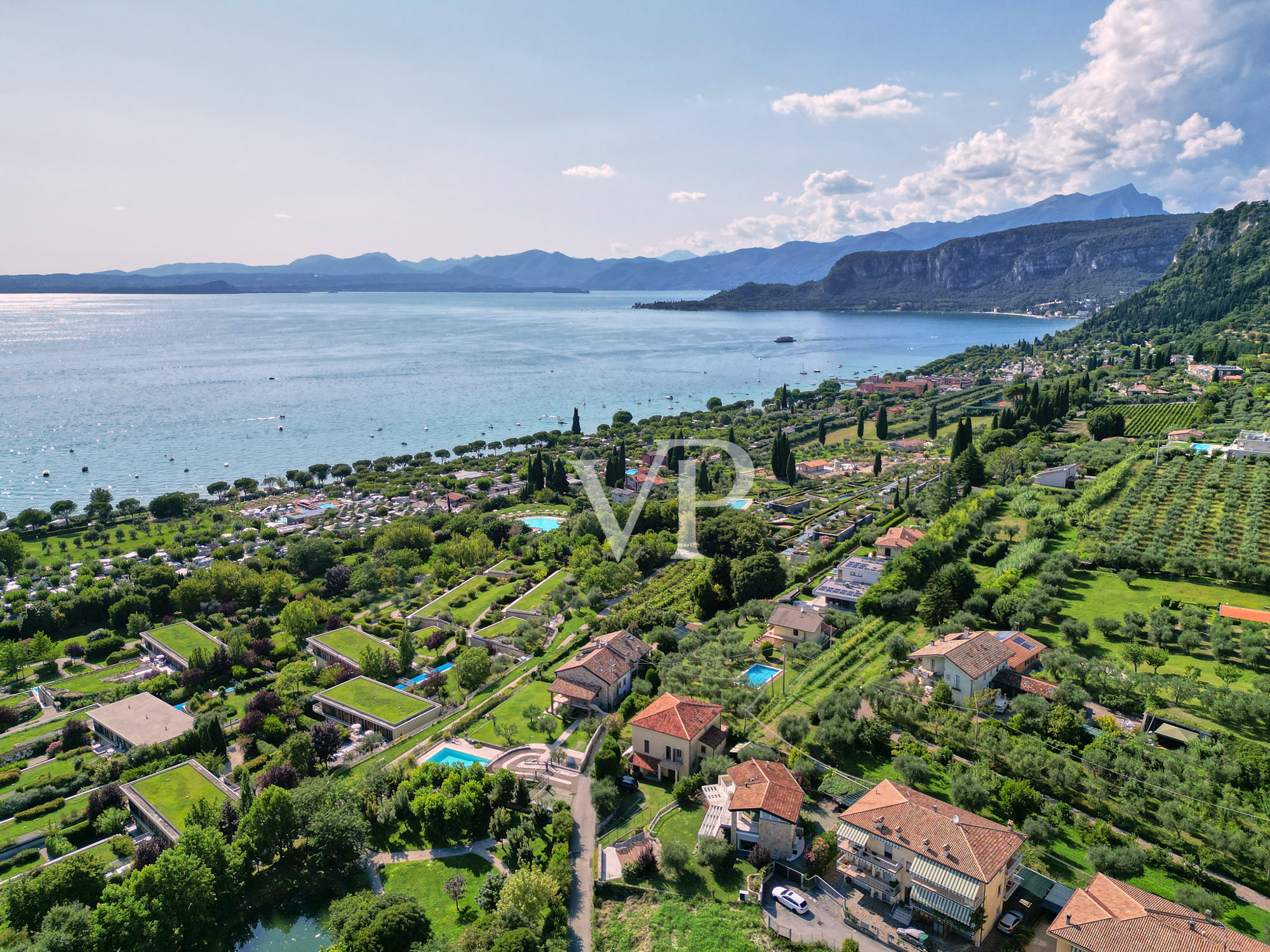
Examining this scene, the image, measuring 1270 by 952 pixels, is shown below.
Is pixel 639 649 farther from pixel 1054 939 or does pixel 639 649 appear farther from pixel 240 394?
pixel 240 394

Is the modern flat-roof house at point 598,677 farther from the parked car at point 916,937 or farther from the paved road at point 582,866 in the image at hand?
the parked car at point 916,937

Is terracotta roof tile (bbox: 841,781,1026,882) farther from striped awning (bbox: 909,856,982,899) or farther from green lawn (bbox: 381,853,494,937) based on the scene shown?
green lawn (bbox: 381,853,494,937)

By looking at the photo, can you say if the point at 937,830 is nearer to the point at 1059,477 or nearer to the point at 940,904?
the point at 940,904

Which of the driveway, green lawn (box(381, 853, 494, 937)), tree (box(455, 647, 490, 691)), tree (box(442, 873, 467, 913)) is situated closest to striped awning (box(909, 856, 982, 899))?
the driveway

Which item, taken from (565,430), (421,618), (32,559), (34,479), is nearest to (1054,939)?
(421,618)

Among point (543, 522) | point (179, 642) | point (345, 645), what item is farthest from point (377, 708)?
point (543, 522)

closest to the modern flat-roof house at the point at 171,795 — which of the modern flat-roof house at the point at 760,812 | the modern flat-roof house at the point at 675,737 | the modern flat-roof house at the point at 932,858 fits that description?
the modern flat-roof house at the point at 675,737
